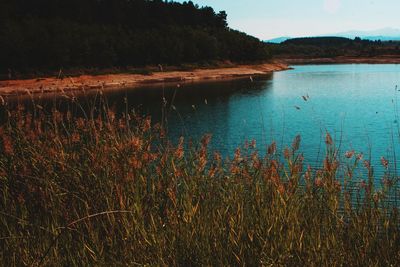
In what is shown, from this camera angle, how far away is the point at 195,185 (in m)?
6.49

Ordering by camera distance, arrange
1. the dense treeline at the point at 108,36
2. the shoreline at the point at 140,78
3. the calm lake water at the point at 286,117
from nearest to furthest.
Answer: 1. the calm lake water at the point at 286,117
2. the shoreline at the point at 140,78
3. the dense treeline at the point at 108,36

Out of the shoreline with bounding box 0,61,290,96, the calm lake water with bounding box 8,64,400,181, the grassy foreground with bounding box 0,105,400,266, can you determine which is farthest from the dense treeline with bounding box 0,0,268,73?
the grassy foreground with bounding box 0,105,400,266

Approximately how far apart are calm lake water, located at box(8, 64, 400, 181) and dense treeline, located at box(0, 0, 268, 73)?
15816 mm

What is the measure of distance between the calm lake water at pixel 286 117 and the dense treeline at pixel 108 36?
51.9ft

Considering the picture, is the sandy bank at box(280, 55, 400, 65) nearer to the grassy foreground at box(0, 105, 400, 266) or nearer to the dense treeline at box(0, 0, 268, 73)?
the dense treeline at box(0, 0, 268, 73)

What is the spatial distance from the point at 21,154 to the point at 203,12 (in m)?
139

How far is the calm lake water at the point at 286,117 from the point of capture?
2383 centimetres

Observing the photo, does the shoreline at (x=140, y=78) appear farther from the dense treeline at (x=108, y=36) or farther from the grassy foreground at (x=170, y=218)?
the grassy foreground at (x=170, y=218)

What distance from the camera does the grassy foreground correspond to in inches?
204

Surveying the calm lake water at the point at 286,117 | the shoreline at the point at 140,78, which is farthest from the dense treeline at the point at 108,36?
the calm lake water at the point at 286,117

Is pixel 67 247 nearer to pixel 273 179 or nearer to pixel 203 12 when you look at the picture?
pixel 273 179

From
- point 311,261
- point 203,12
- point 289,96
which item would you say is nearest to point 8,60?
point 289,96

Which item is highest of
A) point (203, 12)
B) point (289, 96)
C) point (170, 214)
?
point (203, 12)

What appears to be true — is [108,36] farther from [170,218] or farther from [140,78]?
[170,218]
